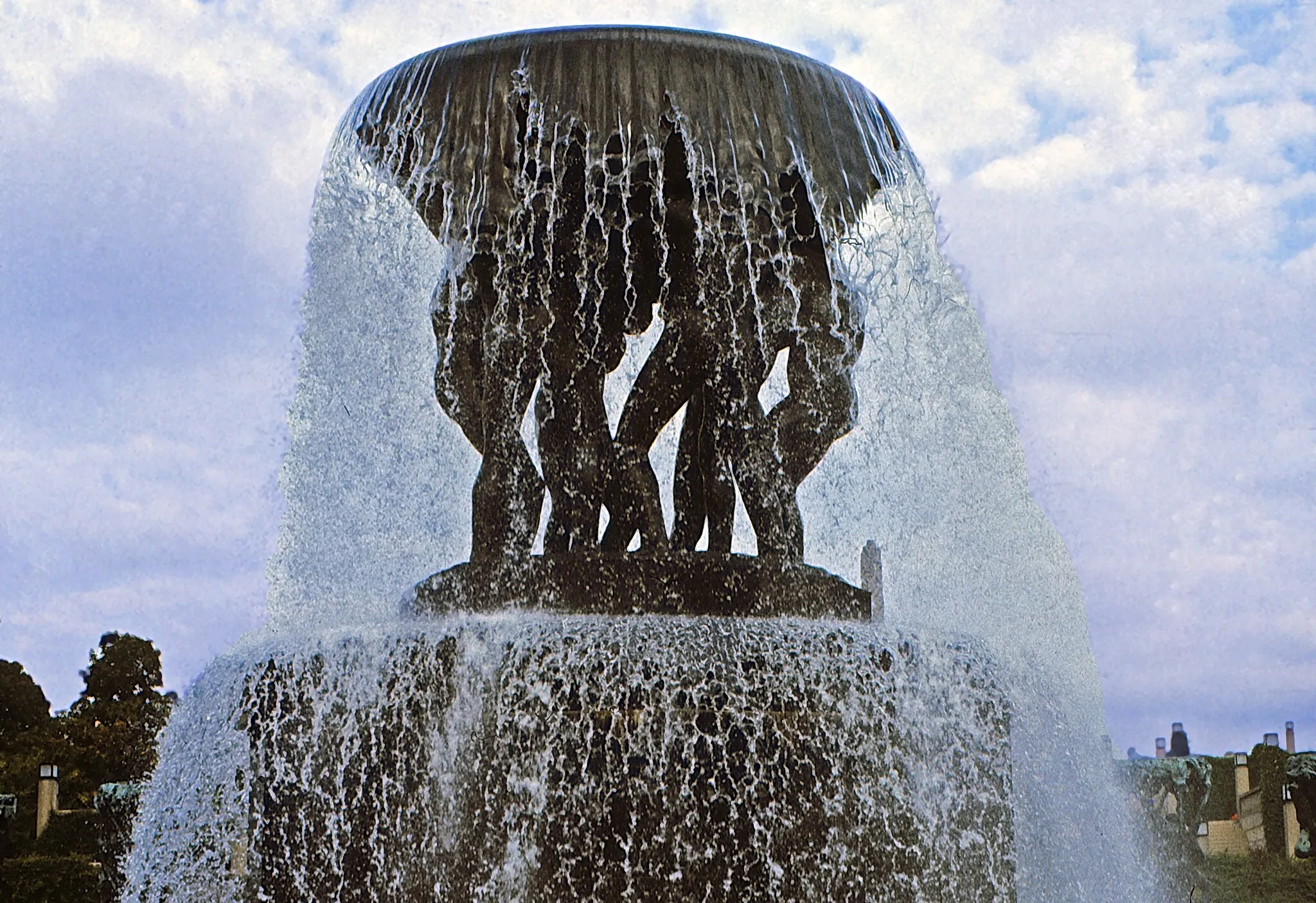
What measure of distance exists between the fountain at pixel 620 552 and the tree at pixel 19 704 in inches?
882

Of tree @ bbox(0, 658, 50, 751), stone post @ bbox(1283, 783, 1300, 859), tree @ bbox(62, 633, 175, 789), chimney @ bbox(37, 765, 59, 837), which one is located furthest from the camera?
tree @ bbox(0, 658, 50, 751)

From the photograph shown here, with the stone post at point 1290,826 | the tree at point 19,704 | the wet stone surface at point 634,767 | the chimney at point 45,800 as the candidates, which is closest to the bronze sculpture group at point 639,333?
the wet stone surface at point 634,767

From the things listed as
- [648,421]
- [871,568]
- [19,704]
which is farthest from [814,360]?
[19,704]

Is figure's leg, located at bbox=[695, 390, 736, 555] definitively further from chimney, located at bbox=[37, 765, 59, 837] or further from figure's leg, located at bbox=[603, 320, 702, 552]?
chimney, located at bbox=[37, 765, 59, 837]

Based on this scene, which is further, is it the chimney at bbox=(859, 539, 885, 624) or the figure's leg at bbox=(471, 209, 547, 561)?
the chimney at bbox=(859, 539, 885, 624)

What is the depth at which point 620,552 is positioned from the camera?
803 centimetres

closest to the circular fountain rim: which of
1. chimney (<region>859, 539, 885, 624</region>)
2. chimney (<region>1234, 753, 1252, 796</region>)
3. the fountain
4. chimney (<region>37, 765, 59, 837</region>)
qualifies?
the fountain

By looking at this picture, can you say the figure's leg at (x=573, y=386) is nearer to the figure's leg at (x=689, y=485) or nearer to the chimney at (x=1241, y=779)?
the figure's leg at (x=689, y=485)

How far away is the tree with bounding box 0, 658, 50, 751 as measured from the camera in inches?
1237

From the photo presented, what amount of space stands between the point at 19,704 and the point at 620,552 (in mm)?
26557

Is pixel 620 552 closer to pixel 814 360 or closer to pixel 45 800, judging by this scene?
pixel 814 360

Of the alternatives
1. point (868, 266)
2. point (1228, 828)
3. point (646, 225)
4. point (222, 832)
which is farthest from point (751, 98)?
point (1228, 828)

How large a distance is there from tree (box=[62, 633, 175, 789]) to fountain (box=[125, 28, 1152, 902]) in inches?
669

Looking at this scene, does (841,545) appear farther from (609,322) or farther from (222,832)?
(222,832)
